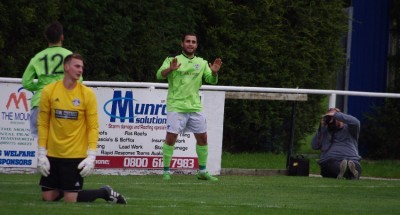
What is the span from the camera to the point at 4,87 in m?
17.0

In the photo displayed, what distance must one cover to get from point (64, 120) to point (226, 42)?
1042 cm

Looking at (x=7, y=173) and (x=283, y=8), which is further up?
(x=283, y=8)

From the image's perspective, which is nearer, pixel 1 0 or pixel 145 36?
pixel 1 0

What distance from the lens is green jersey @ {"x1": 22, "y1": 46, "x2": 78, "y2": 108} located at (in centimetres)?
1348

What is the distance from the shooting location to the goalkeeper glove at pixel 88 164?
11.4 meters

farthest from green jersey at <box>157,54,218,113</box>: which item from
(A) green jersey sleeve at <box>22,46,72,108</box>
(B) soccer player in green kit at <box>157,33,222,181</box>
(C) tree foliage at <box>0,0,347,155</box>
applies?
(A) green jersey sleeve at <box>22,46,72,108</box>

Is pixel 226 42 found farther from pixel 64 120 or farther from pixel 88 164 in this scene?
pixel 88 164

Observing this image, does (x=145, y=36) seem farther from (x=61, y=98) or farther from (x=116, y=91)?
(x=61, y=98)

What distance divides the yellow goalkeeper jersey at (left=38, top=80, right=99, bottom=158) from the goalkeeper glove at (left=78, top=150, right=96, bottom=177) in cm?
15

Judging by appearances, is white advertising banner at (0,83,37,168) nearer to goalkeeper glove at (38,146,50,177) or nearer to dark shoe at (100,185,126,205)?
dark shoe at (100,185,126,205)

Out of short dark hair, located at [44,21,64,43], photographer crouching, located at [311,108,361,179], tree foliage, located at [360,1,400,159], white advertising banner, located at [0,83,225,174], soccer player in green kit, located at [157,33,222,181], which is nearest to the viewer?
short dark hair, located at [44,21,64,43]

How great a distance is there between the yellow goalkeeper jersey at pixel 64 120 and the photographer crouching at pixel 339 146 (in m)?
7.03

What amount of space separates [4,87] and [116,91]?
1.81 m

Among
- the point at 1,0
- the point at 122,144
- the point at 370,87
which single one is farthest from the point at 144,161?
the point at 370,87
